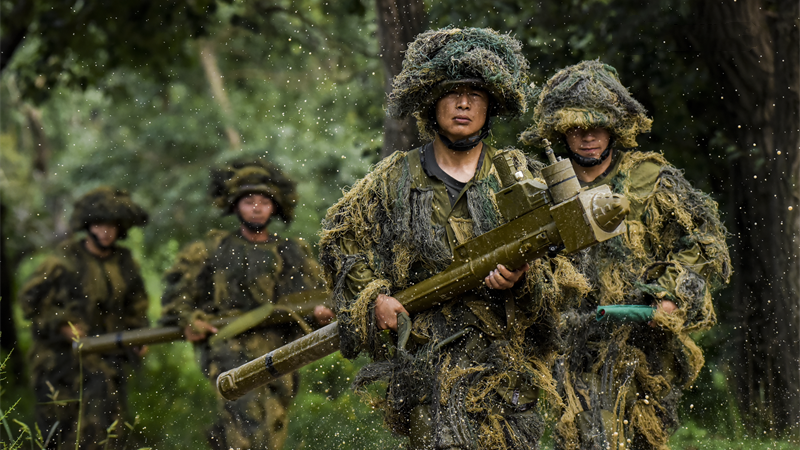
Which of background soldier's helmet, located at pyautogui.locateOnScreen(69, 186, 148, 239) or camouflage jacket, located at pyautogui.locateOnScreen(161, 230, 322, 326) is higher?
background soldier's helmet, located at pyautogui.locateOnScreen(69, 186, 148, 239)

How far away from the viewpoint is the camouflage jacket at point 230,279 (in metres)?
7.03

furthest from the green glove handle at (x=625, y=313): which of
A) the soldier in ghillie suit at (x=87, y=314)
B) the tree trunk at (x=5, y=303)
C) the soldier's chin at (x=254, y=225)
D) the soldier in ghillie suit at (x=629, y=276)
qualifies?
the tree trunk at (x=5, y=303)

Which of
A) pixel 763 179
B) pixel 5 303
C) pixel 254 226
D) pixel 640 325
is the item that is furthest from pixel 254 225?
pixel 5 303

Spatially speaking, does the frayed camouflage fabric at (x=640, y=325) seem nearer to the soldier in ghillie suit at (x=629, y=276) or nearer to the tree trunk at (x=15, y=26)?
the soldier in ghillie suit at (x=629, y=276)

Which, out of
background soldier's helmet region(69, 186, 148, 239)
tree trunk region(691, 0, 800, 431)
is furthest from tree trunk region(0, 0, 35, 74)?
tree trunk region(691, 0, 800, 431)

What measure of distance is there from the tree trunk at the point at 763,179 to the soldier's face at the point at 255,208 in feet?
12.2

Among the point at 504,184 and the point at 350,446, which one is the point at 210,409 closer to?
the point at 350,446

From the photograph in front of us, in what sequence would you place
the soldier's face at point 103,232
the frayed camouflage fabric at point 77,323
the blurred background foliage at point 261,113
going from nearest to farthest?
1. the frayed camouflage fabric at point 77,323
2. the blurred background foliage at point 261,113
3. the soldier's face at point 103,232

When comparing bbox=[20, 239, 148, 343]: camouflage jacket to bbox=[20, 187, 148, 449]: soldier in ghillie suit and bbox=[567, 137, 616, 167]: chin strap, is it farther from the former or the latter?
bbox=[567, 137, 616, 167]: chin strap

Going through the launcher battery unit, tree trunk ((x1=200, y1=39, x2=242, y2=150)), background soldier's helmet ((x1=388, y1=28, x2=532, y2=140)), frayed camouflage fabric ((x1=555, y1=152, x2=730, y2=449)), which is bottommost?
frayed camouflage fabric ((x1=555, y1=152, x2=730, y2=449))

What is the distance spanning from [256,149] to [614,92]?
12086mm

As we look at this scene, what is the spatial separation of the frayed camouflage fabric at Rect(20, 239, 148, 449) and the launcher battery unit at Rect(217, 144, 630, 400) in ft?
13.3

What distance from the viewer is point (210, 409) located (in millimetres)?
10156

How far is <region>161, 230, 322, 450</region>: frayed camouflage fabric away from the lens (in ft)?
22.6
